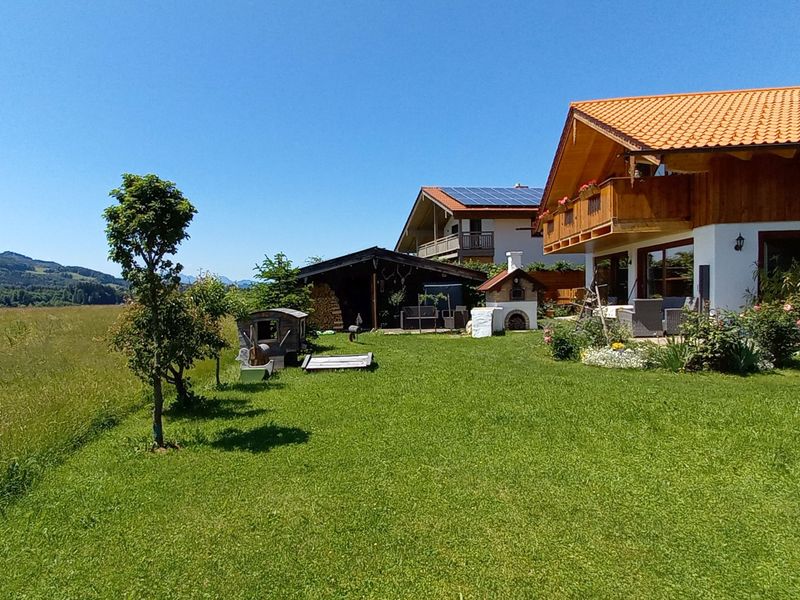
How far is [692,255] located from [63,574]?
13.6 metres

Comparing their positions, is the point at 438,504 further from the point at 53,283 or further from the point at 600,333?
the point at 53,283

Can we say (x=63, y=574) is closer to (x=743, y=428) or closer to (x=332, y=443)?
(x=332, y=443)

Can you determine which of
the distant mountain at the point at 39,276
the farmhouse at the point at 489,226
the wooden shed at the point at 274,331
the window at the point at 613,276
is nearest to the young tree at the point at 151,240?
the wooden shed at the point at 274,331

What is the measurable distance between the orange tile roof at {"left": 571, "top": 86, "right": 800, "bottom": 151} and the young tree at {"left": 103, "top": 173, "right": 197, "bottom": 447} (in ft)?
31.8

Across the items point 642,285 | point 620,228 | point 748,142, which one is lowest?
point 642,285

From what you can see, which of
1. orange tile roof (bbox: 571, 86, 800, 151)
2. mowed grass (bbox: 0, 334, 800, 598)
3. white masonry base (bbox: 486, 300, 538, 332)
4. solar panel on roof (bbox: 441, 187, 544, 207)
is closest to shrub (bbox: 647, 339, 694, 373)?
mowed grass (bbox: 0, 334, 800, 598)

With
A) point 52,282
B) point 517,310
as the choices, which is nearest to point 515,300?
point 517,310

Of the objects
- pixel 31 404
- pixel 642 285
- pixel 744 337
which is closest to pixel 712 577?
pixel 744 337

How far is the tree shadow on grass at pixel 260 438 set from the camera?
5132 millimetres

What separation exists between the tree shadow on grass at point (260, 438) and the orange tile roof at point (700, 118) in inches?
373

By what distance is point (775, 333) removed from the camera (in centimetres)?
802

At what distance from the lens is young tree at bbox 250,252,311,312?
14.1m

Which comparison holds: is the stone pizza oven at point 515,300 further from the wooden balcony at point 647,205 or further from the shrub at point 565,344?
the shrub at point 565,344

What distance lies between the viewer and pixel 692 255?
11992mm
